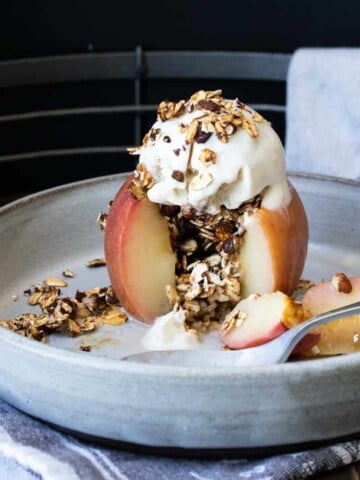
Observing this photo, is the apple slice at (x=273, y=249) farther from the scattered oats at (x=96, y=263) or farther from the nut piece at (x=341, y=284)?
the scattered oats at (x=96, y=263)

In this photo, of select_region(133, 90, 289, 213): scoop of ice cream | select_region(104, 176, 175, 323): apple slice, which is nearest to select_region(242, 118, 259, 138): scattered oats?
select_region(133, 90, 289, 213): scoop of ice cream

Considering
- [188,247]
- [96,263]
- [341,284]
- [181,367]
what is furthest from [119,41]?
[181,367]

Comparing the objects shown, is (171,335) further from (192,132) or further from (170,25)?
(170,25)

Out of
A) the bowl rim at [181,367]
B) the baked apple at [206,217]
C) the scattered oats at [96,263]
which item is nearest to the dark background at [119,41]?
the scattered oats at [96,263]

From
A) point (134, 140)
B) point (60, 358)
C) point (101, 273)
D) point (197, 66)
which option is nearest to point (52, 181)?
point (134, 140)

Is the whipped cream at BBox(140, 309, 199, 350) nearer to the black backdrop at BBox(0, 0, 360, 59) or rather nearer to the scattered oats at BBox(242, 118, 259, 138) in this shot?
the scattered oats at BBox(242, 118, 259, 138)
